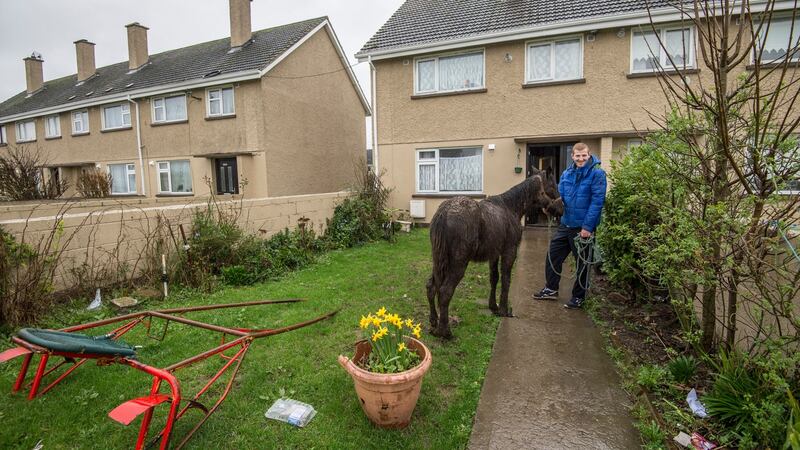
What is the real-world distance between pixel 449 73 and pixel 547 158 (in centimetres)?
402

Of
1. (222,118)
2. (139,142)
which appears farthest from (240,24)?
(139,142)

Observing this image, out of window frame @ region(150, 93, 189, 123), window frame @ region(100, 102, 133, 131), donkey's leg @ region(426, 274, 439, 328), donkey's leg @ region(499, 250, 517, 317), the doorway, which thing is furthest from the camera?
window frame @ region(100, 102, 133, 131)

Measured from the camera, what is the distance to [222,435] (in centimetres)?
276

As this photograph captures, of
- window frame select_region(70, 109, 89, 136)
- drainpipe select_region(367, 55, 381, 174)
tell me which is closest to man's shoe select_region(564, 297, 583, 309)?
drainpipe select_region(367, 55, 381, 174)

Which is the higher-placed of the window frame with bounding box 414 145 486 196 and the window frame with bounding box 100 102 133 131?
the window frame with bounding box 100 102 133 131

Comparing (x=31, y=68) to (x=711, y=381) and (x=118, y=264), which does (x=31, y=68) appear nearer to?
(x=118, y=264)

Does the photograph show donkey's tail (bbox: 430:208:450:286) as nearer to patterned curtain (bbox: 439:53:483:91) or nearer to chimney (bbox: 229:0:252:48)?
patterned curtain (bbox: 439:53:483:91)

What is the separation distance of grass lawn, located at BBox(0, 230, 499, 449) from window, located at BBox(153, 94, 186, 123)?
1346cm

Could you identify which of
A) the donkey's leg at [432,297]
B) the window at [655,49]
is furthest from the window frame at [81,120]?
the window at [655,49]

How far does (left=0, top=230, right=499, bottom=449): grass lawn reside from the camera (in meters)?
2.75

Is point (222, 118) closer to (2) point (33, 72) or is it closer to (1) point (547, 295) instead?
(1) point (547, 295)

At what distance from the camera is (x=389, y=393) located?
8.89ft

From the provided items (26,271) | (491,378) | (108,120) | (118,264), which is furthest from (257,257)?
(108,120)

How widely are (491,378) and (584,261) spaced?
2387 millimetres
